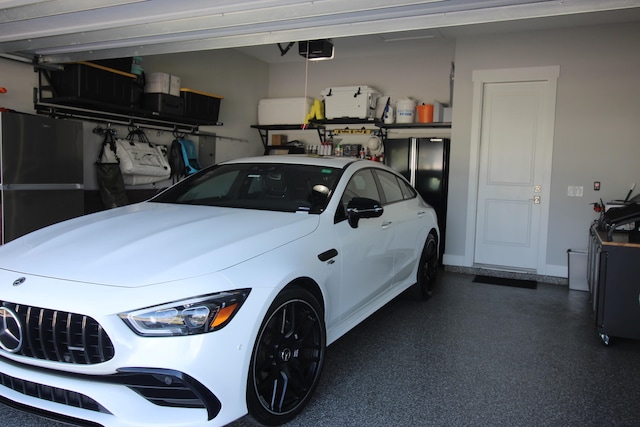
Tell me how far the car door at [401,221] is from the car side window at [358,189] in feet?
0.48

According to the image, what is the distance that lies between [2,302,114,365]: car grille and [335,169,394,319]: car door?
1290 mm

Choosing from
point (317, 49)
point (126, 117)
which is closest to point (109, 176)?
point (126, 117)

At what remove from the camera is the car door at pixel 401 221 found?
342cm

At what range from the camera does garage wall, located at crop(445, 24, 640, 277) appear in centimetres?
506

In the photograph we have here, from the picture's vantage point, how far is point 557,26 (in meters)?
5.22

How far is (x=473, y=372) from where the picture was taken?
283 centimetres

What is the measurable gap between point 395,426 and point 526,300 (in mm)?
2945

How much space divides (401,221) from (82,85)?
329 cm

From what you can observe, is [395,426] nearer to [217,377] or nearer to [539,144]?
[217,377]

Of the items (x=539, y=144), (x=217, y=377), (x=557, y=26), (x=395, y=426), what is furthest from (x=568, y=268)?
(x=217, y=377)

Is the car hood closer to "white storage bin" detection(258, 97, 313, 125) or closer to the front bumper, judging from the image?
the front bumper

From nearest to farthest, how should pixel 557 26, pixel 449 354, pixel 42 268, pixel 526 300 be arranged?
1. pixel 42 268
2. pixel 449 354
3. pixel 526 300
4. pixel 557 26

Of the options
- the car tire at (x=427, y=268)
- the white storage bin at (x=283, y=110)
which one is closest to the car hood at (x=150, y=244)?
the car tire at (x=427, y=268)

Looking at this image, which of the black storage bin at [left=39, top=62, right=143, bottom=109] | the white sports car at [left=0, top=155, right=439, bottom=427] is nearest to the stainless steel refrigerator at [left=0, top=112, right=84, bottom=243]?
the black storage bin at [left=39, top=62, right=143, bottom=109]
